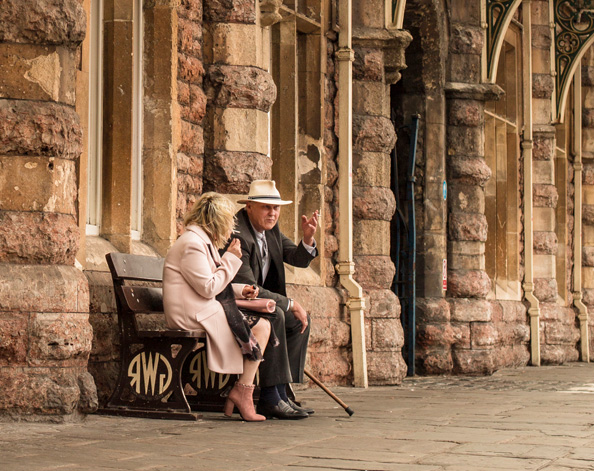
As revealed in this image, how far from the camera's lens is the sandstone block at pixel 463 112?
13.9 m

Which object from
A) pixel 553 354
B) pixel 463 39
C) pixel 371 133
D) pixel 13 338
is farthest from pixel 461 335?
pixel 13 338

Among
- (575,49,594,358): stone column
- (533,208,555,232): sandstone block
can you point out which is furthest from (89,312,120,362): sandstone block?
(575,49,594,358): stone column

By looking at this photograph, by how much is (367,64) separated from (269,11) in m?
2.31

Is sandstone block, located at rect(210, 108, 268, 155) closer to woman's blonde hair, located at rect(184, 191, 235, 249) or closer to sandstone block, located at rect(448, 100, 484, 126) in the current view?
woman's blonde hair, located at rect(184, 191, 235, 249)

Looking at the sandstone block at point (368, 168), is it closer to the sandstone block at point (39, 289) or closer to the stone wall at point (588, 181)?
the sandstone block at point (39, 289)

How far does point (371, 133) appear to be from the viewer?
1168cm

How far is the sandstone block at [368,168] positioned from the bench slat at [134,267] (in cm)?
418

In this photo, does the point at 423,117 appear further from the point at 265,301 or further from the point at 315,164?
the point at 265,301

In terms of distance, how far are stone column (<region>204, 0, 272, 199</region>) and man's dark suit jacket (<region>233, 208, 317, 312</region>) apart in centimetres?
103

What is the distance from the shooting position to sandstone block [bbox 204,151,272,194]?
29.1ft

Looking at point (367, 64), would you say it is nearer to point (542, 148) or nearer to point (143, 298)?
point (143, 298)

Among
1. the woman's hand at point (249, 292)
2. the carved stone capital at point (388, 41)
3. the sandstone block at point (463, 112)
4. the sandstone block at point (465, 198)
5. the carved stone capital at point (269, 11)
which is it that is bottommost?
the woman's hand at point (249, 292)

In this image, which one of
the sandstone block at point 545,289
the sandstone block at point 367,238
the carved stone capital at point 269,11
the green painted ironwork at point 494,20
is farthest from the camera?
the sandstone block at point 545,289

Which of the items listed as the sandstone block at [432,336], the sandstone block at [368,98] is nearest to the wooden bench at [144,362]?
the sandstone block at [368,98]
